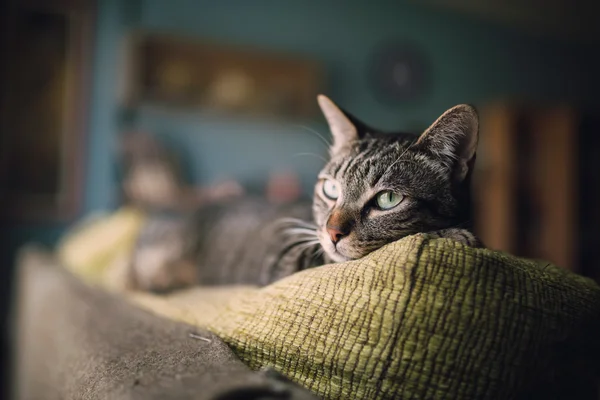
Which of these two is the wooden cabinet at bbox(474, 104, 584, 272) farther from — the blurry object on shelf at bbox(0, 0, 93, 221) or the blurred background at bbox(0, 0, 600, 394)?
the blurry object on shelf at bbox(0, 0, 93, 221)

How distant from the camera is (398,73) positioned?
4.08 metres

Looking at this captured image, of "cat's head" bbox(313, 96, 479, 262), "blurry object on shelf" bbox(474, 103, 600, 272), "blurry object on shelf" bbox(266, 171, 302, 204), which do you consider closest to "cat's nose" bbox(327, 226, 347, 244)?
"cat's head" bbox(313, 96, 479, 262)

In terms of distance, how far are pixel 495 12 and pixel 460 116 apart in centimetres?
405

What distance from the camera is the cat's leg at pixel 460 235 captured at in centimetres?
66

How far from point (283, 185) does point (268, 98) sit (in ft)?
2.25

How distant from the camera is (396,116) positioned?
411 centimetres

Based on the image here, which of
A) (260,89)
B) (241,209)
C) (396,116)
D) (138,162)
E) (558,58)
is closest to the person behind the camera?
(241,209)

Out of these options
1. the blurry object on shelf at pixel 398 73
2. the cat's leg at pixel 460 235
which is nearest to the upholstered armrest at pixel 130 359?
the cat's leg at pixel 460 235

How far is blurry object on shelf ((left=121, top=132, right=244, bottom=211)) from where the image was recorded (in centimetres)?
314

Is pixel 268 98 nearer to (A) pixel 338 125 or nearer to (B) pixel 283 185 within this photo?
(B) pixel 283 185

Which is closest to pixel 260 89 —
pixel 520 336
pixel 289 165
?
pixel 289 165

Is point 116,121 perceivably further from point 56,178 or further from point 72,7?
point 72,7

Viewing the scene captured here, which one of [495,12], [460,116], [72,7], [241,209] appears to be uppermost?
[495,12]

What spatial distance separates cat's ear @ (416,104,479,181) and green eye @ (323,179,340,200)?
17 centimetres
